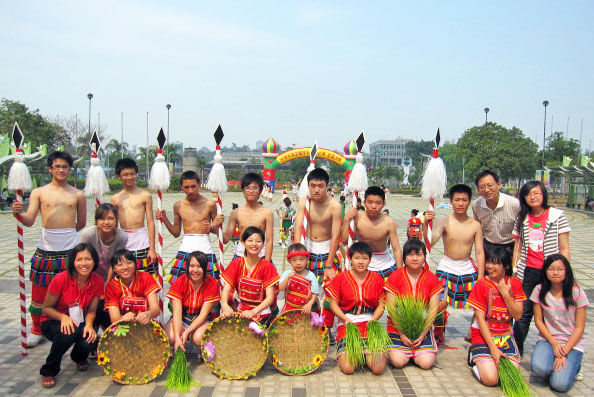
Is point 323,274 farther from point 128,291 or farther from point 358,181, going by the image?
point 128,291

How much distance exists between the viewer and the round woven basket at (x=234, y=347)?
4.21 m

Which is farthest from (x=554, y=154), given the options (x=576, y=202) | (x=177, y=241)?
(x=177, y=241)

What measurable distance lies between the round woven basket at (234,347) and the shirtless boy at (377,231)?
1591 millimetres

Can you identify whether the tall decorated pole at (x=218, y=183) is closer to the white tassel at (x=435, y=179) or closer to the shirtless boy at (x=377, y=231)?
the shirtless boy at (x=377, y=231)

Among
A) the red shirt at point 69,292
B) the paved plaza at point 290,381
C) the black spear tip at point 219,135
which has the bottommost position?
the paved plaza at point 290,381

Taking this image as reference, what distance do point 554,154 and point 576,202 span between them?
17015 mm

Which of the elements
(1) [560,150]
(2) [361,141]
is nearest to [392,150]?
(1) [560,150]

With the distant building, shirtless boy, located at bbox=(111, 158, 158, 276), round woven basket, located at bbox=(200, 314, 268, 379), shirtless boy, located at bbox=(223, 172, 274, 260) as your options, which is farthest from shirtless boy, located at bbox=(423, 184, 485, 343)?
the distant building

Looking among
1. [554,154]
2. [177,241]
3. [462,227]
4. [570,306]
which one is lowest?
[177,241]

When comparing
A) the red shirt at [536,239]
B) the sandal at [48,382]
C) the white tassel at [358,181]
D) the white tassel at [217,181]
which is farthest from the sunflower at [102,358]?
the red shirt at [536,239]

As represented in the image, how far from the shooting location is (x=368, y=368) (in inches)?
175

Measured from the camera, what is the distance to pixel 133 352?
4.12 metres

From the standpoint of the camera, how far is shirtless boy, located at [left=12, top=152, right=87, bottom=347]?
16.0 ft

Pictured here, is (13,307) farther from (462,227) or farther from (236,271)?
(462,227)
